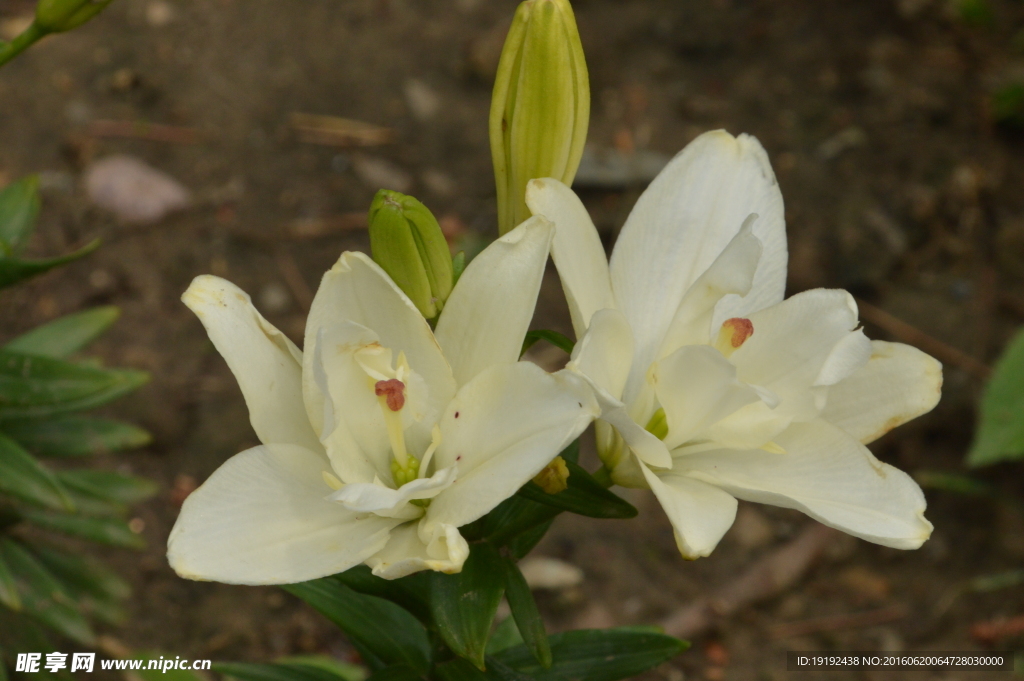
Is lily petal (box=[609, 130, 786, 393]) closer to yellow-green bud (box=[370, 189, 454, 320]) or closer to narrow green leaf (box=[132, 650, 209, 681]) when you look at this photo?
yellow-green bud (box=[370, 189, 454, 320])

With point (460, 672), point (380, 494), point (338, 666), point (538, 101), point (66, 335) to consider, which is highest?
point (538, 101)

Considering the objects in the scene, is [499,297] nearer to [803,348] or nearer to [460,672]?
[803,348]

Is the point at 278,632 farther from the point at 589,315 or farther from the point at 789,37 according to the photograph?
the point at 789,37

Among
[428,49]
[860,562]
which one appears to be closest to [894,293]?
[860,562]

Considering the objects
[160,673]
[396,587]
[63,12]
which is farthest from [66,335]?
[396,587]

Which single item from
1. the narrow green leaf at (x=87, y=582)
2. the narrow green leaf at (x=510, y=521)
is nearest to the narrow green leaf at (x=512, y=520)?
the narrow green leaf at (x=510, y=521)

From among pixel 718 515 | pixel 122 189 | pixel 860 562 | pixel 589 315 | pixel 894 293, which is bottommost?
pixel 860 562
